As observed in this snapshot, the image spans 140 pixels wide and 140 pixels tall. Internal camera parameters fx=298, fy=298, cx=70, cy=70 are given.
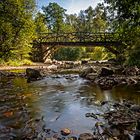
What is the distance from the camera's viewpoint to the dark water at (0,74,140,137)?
40.0 feet

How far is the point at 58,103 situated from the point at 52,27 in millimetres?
72615

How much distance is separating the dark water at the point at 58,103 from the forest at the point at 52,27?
4.96 metres

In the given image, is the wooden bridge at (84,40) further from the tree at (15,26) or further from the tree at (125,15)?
the tree at (125,15)

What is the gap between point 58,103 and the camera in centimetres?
1639

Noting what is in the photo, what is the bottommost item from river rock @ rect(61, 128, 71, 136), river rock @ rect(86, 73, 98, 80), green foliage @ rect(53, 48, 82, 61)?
river rock @ rect(61, 128, 71, 136)

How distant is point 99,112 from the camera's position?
1376cm

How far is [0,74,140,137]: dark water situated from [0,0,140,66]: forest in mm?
4962

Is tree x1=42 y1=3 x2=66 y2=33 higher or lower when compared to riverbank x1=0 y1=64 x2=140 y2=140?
higher

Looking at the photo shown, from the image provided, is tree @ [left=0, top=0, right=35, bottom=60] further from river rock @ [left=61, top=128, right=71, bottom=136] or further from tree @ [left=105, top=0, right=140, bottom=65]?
river rock @ [left=61, top=128, right=71, bottom=136]

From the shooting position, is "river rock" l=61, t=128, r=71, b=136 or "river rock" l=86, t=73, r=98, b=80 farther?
"river rock" l=86, t=73, r=98, b=80

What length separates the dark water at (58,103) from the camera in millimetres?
12195

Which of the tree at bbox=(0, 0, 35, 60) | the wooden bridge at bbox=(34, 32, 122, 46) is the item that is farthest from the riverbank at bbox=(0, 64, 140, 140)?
the wooden bridge at bbox=(34, 32, 122, 46)

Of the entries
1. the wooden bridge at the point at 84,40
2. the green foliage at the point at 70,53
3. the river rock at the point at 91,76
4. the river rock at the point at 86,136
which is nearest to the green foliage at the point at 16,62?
the wooden bridge at the point at 84,40

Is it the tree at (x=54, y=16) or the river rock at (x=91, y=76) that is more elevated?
the tree at (x=54, y=16)
